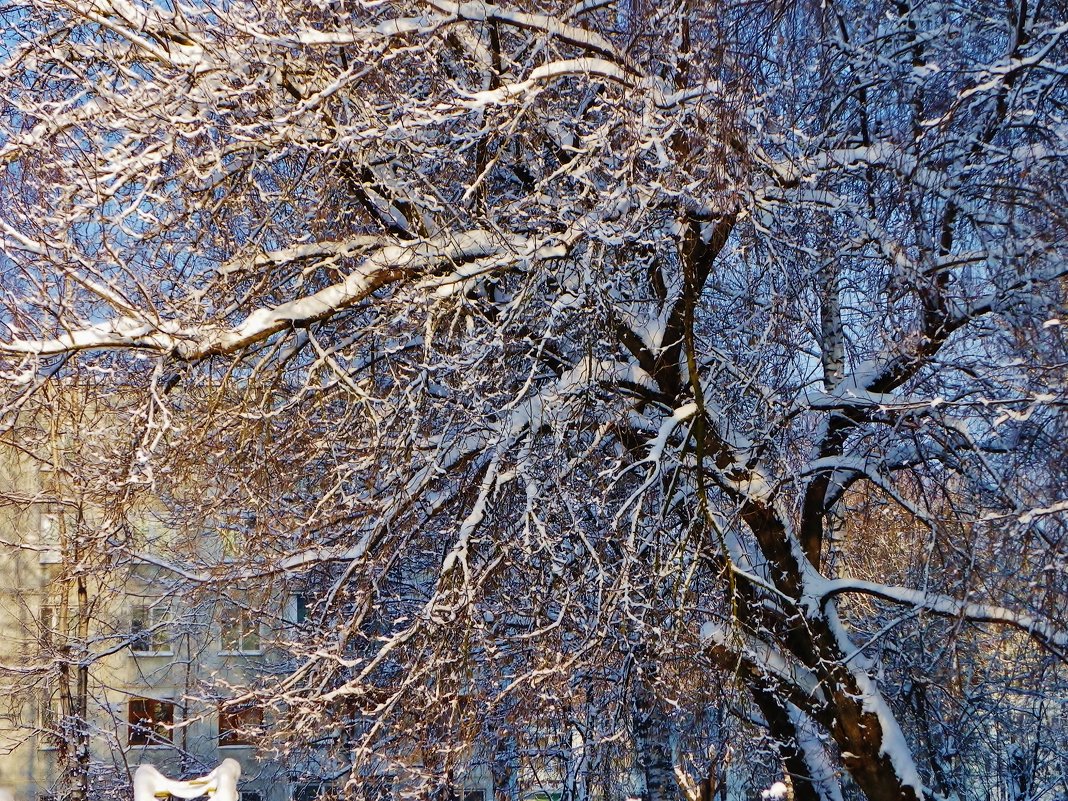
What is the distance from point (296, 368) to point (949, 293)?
176 inches

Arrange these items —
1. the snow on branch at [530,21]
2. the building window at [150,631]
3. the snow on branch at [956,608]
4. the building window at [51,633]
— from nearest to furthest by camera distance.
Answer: the snow on branch at [956,608] → the snow on branch at [530,21] → the building window at [150,631] → the building window at [51,633]

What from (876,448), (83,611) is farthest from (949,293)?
(83,611)

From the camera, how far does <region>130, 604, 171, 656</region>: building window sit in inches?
445

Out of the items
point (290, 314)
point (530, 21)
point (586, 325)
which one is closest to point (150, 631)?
point (290, 314)

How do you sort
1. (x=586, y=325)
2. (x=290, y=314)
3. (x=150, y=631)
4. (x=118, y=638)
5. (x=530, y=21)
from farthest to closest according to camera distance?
(x=118, y=638)
(x=150, y=631)
(x=586, y=325)
(x=290, y=314)
(x=530, y=21)

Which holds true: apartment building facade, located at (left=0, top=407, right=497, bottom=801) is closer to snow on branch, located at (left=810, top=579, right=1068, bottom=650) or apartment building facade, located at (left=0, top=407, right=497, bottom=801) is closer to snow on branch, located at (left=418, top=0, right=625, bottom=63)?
snow on branch, located at (left=810, top=579, right=1068, bottom=650)

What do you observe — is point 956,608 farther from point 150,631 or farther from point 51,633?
point 51,633

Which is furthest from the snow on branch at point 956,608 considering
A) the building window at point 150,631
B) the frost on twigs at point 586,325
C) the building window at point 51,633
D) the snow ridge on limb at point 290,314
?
the building window at point 51,633

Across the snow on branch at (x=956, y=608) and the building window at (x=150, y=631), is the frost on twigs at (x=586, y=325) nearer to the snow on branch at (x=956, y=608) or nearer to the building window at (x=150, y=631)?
the snow on branch at (x=956, y=608)

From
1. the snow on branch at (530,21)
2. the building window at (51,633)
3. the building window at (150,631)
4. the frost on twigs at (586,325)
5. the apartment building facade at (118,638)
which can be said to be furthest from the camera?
the building window at (51,633)

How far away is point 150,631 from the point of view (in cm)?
1119

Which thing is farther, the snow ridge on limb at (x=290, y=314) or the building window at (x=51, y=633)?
the building window at (x=51, y=633)

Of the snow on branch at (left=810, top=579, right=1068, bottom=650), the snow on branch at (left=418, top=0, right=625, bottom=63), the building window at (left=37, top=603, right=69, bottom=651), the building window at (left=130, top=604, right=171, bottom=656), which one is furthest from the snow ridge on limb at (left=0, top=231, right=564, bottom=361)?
the building window at (left=37, top=603, right=69, bottom=651)

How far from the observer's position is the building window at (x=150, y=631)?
11305mm
